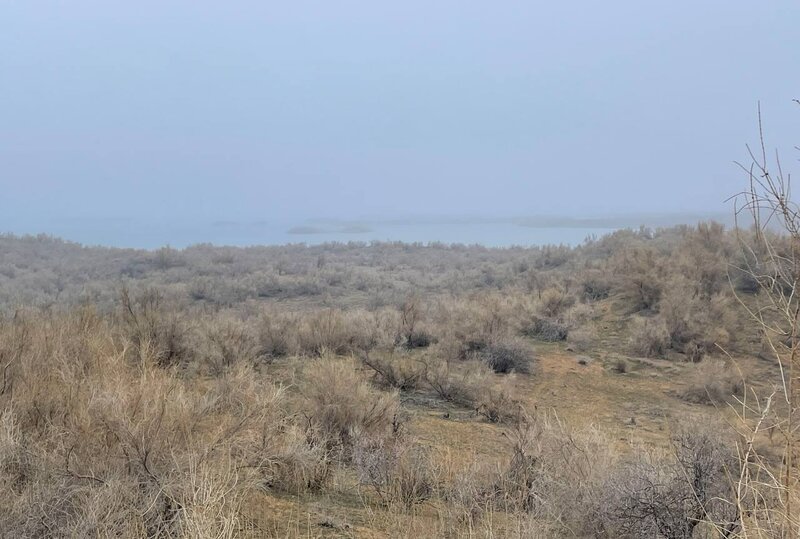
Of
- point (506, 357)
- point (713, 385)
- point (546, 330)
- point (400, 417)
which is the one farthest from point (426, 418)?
point (546, 330)

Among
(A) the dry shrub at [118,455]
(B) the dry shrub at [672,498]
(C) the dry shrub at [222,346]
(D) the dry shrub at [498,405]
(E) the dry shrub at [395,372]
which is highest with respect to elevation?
(A) the dry shrub at [118,455]

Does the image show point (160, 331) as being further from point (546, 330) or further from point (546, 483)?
point (546, 330)

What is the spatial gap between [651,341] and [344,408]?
878cm

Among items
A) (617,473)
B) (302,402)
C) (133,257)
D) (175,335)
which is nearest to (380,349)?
(175,335)

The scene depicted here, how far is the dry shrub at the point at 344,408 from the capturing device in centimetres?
578

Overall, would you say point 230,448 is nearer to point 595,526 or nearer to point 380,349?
point 595,526

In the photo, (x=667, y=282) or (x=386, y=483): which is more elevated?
(x=667, y=282)

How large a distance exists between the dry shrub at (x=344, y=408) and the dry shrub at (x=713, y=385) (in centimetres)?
590

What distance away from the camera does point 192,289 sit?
76.9ft

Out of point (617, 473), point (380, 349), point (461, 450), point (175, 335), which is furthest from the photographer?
point (380, 349)

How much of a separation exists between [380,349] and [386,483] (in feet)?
21.5

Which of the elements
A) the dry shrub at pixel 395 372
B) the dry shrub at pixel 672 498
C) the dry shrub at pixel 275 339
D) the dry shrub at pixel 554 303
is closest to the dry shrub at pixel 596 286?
the dry shrub at pixel 554 303

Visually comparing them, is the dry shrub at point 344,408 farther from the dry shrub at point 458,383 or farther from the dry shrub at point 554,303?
the dry shrub at point 554,303

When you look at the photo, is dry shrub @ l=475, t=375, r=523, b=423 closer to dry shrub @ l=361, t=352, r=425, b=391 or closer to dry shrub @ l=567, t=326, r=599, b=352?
dry shrub @ l=361, t=352, r=425, b=391
